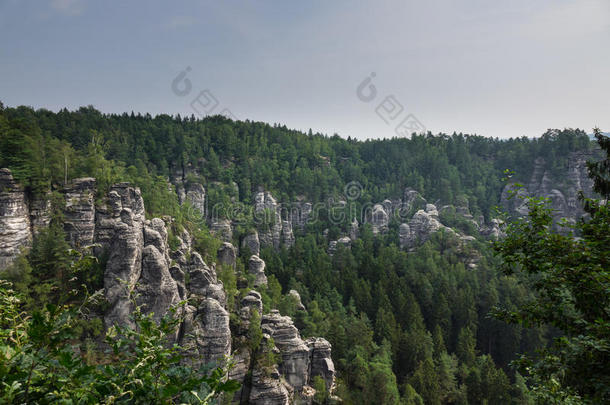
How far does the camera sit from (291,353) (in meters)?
28.7

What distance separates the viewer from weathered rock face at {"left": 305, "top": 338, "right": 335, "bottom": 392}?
98.1 feet

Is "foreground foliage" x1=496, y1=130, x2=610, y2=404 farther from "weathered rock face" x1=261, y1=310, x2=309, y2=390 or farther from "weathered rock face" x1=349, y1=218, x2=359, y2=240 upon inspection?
"weathered rock face" x1=349, y1=218, x2=359, y2=240

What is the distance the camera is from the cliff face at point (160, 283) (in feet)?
83.7

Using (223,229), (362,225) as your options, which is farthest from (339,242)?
(223,229)

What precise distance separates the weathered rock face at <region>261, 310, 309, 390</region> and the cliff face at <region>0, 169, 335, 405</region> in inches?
3.1

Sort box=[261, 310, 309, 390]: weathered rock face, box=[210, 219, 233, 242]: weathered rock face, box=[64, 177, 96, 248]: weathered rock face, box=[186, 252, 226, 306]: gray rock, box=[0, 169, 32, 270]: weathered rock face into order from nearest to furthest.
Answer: box=[0, 169, 32, 270]: weathered rock face
box=[64, 177, 96, 248]: weathered rock face
box=[261, 310, 309, 390]: weathered rock face
box=[186, 252, 226, 306]: gray rock
box=[210, 219, 233, 242]: weathered rock face

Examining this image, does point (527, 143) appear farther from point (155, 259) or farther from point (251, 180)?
point (155, 259)

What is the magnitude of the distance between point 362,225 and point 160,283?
5762 cm

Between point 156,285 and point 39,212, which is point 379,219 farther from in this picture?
point 39,212

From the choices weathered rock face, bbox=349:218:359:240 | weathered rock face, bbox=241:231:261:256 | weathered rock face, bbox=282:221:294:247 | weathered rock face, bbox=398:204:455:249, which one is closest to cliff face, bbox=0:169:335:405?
weathered rock face, bbox=241:231:261:256

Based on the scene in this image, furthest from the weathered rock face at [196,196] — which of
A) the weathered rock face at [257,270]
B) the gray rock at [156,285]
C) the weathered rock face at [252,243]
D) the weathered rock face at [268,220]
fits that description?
the gray rock at [156,285]

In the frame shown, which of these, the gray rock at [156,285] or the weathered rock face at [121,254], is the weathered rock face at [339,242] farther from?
the gray rock at [156,285]

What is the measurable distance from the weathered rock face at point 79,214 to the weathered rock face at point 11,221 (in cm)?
277

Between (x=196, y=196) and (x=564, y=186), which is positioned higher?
(x=564, y=186)
